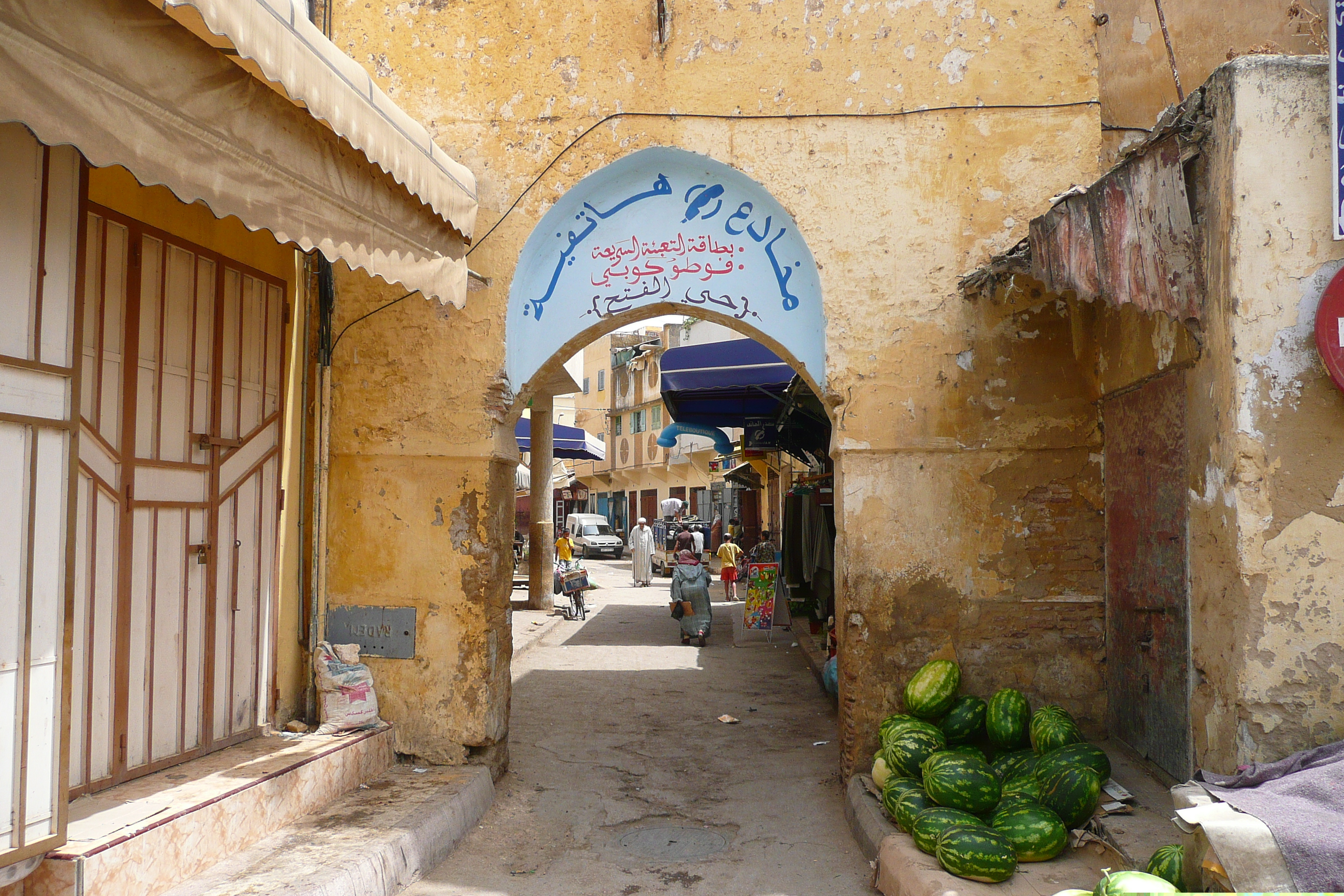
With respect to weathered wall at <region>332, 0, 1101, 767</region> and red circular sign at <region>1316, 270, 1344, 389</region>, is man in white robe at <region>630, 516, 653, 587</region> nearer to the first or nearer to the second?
weathered wall at <region>332, 0, 1101, 767</region>

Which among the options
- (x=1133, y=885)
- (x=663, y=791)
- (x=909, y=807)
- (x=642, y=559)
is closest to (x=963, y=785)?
(x=909, y=807)

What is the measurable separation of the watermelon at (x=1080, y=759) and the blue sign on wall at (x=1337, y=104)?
253 cm

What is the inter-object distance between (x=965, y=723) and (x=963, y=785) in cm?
88

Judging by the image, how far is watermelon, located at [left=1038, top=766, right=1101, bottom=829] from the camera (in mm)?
4250

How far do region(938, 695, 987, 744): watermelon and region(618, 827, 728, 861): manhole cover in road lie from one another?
143 centimetres

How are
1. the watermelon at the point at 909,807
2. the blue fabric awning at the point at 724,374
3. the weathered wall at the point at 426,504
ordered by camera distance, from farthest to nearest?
1. the blue fabric awning at the point at 724,374
2. the weathered wall at the point at 426,504
3. the watermelon at the point at 909,807

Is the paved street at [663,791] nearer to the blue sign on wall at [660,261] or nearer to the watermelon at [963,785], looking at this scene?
the watermelon at [963,785]

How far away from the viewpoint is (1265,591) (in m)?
3.71

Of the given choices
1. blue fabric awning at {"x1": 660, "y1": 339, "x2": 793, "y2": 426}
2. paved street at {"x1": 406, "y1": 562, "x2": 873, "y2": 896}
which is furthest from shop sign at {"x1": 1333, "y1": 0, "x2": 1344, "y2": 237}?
blue fabric awning at {"x1": 660, "y1": 339, "x2": 793, "y2": 426}

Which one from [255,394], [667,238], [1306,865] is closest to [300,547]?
[255,394]

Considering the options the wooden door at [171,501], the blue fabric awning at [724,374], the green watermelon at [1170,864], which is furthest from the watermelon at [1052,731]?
the blue fabric awning at [724,374]

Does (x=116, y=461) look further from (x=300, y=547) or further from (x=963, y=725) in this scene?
(x=963, y=725)

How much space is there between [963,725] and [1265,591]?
2.05m

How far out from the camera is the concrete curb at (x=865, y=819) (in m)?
4.86
